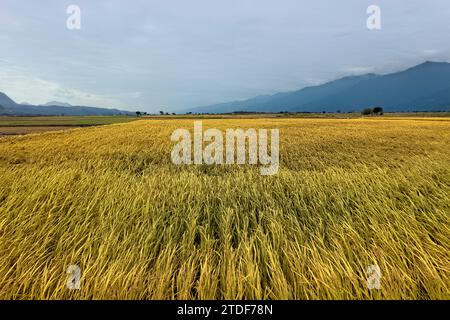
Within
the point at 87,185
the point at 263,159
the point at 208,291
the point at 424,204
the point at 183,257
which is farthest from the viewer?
the point at 263,159

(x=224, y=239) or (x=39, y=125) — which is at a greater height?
(x=39, y=125)

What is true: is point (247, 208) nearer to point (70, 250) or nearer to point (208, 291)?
point (208, 291)

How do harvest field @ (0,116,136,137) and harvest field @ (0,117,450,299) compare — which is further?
harvest field @ (0,116,136,137)

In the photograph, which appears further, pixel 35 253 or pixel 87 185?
pixel 87 185

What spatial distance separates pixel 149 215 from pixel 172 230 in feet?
1.94

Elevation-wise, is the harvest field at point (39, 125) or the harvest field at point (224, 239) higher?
the harvest field at point (39, 125)

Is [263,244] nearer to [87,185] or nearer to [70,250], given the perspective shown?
[70,250]

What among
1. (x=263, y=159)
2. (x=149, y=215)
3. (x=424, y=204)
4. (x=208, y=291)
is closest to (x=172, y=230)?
(x=149, y=215)

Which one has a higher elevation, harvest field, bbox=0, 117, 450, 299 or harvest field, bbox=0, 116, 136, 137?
harvest field, bbox=0, 116, 136, 137

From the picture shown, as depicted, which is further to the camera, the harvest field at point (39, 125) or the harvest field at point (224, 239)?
the harvest field at point (39, 125)

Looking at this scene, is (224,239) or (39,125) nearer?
(224,239)
